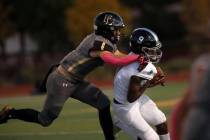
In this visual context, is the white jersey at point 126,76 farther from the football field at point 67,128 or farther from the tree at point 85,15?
the tree at point 85,15

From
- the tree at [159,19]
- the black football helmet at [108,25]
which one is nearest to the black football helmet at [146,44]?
the black football helmet at [108,25]

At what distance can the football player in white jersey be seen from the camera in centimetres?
753

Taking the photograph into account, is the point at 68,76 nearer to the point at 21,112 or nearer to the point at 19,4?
the point at 21,112

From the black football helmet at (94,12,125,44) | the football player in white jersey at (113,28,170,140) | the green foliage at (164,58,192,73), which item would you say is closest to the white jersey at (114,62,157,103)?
the football player in white jersey at (113,28,170,140)

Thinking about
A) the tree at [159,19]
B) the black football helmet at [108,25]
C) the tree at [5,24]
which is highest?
the black football helmet at [108,25]

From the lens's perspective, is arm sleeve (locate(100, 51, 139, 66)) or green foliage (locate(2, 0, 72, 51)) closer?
arm sleeve (locate(100, 51, 139, 66))

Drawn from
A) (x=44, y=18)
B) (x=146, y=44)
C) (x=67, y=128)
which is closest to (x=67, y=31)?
(x=44, y=18)

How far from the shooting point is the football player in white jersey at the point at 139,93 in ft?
24.7

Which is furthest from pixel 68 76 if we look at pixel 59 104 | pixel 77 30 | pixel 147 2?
pixel 147 2

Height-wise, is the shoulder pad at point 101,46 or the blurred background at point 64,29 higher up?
the shoulder pad at point 101,46

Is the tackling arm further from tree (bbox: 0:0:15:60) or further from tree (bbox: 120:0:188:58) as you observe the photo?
tree (bbox: 120:0:188:58)

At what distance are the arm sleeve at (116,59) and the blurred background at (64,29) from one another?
21600mm

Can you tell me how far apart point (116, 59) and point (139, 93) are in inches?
23.3

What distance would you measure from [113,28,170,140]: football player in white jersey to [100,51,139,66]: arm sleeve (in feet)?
0.17
